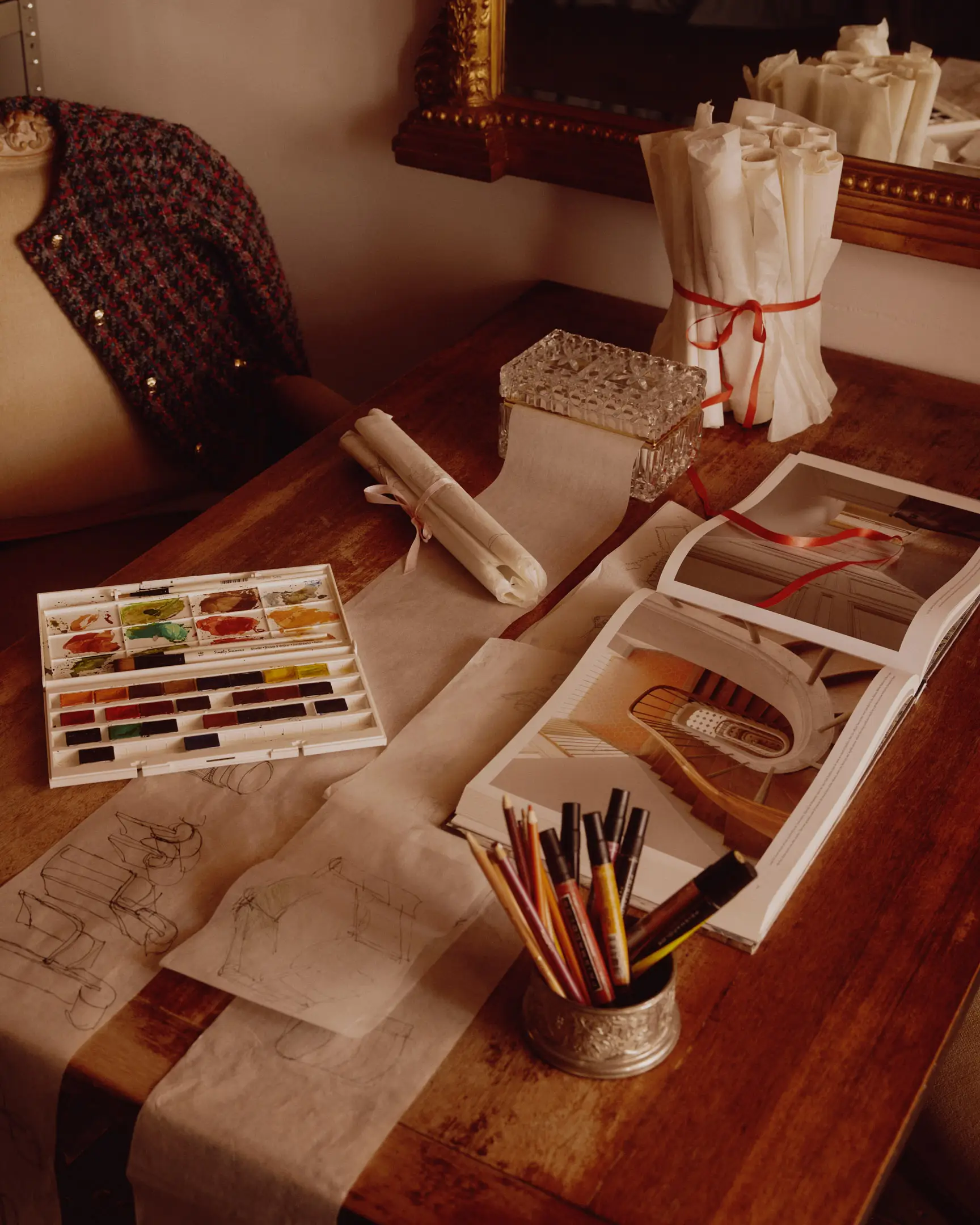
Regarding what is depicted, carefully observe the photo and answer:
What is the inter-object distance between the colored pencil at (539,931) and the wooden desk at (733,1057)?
5 centimetres

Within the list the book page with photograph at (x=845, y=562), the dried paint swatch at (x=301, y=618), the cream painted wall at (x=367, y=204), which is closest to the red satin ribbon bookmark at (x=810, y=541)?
the book page with photograph at (x=845, y=562)

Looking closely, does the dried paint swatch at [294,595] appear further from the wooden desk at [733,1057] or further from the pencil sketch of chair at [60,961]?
the pencil sketch of chair at [60,961]

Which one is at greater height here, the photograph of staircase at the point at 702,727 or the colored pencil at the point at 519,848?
the colored pencil at the point at 519,848

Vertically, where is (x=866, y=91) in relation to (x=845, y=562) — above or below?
above

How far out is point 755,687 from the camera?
0.87m

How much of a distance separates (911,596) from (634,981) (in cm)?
47

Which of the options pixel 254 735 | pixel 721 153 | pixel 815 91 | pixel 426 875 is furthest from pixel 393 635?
pixel 815 91

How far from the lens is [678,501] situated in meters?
1.14

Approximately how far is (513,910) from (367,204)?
1283 millimetres

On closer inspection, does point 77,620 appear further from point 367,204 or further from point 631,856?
point 367,204

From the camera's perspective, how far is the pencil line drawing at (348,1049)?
62 centimetres

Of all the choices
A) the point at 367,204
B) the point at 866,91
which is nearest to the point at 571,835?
the point at 866,91

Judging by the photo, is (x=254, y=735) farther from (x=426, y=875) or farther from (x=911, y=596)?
(x=911, y=596)

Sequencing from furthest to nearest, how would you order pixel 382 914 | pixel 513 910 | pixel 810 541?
1. pixel 810 541
2. pixel 382 914
3. pixel 513 910
